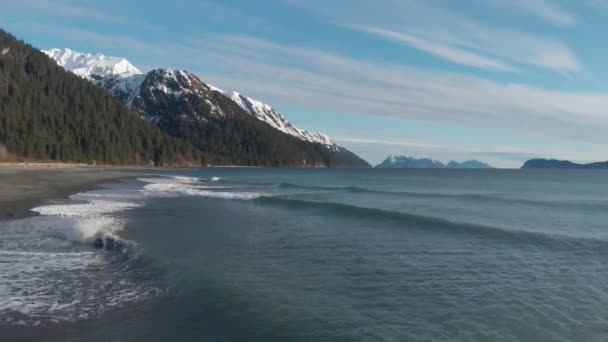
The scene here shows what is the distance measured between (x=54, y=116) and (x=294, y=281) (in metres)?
167

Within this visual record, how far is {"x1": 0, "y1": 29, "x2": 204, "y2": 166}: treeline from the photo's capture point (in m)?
136

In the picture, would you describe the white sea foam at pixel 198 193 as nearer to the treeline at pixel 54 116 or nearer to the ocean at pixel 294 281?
the ocean at pixel 294 281

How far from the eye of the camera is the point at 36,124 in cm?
14162

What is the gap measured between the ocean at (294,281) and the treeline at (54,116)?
12168 centimetres

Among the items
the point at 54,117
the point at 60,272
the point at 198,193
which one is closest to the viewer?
the point at 60,272

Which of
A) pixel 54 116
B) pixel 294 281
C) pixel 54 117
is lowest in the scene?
pixel 294 281

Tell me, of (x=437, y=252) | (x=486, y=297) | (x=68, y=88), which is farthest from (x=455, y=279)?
(x=68, y=88)

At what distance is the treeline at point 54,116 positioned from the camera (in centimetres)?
13612

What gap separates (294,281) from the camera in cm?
1653

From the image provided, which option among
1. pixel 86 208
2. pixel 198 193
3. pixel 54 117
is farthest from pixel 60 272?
pixel 54 117

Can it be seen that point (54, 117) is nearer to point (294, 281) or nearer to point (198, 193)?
point (198, 193)

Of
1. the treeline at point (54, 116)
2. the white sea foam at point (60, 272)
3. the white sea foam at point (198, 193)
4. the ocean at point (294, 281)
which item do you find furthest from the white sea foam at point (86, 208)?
the treeline at point (54, 116)

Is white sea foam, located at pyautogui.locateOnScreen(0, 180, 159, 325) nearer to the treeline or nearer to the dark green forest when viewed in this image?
the dark green forest

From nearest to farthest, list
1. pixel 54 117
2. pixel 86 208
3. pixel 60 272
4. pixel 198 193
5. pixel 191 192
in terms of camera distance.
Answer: pixel 60 272 < pixel 86 208 < pixel 198 193 < pixel 191 192 < pixel 54 117
